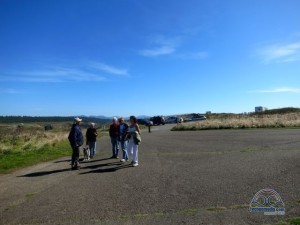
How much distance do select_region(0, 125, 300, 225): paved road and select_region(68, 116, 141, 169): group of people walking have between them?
626 mm

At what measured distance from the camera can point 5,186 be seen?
11078 millimetres

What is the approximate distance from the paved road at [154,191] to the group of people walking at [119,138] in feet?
2.05

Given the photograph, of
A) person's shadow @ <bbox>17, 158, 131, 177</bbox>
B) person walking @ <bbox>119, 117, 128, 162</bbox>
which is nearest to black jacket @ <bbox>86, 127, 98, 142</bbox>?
person walking @ <bbox>119, 117, 128, 162</bbox>

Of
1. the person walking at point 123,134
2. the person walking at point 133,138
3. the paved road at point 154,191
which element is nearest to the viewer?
the paved road at point 154,191

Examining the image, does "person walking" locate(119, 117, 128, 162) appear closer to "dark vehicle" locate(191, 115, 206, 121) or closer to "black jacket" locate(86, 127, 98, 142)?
"black jacket" locate(86, 127, 98, 142)

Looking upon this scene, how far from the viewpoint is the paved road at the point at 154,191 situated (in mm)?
7020

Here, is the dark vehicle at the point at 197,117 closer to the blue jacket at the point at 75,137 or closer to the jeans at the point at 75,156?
the blue jacket at the point at 75,137

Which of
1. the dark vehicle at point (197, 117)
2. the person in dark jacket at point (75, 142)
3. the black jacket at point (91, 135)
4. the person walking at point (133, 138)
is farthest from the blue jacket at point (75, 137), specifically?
the dark vehicle at point (197, 117)

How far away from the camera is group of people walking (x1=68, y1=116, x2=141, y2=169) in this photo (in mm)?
13750

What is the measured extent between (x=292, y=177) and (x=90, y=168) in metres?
7.34

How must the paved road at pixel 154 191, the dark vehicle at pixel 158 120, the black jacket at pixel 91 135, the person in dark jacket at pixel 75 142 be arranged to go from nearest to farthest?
the paved road at pixel 154 191 → the person in dark jacket at pixel 75 142 → the black jacket at pixel 91 135 → the dark vehicle at pixel 158 120

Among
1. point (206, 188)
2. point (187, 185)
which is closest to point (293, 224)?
point (206, 188)

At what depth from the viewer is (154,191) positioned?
902 centimetres

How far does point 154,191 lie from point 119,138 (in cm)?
747
